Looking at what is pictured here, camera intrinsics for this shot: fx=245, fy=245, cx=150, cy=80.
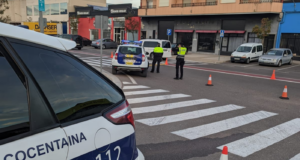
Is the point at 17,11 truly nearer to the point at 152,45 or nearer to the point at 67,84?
the point at 152,45

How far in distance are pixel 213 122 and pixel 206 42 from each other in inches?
1154

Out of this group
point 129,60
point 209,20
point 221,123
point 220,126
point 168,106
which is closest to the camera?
point 220,126

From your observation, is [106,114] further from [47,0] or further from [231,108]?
[47,0]

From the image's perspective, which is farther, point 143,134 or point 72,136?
point 143,134

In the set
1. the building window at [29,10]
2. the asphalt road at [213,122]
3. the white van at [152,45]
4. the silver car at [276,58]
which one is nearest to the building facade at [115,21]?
the building window at [29,10]

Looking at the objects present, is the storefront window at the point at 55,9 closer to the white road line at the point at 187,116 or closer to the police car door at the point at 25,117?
the white road line at the point at 187,116

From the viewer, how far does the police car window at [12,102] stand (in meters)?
1.54

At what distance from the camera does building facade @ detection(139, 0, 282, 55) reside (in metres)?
28.9

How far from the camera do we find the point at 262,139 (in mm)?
5203

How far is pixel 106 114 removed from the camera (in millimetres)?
2100

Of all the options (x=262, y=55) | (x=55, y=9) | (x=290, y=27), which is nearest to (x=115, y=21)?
(x=55, y=9)

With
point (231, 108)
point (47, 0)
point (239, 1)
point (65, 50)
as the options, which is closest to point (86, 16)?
point (47, 0)

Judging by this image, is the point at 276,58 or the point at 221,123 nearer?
the point at 221,123

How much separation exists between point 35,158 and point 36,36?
36.0 inches
